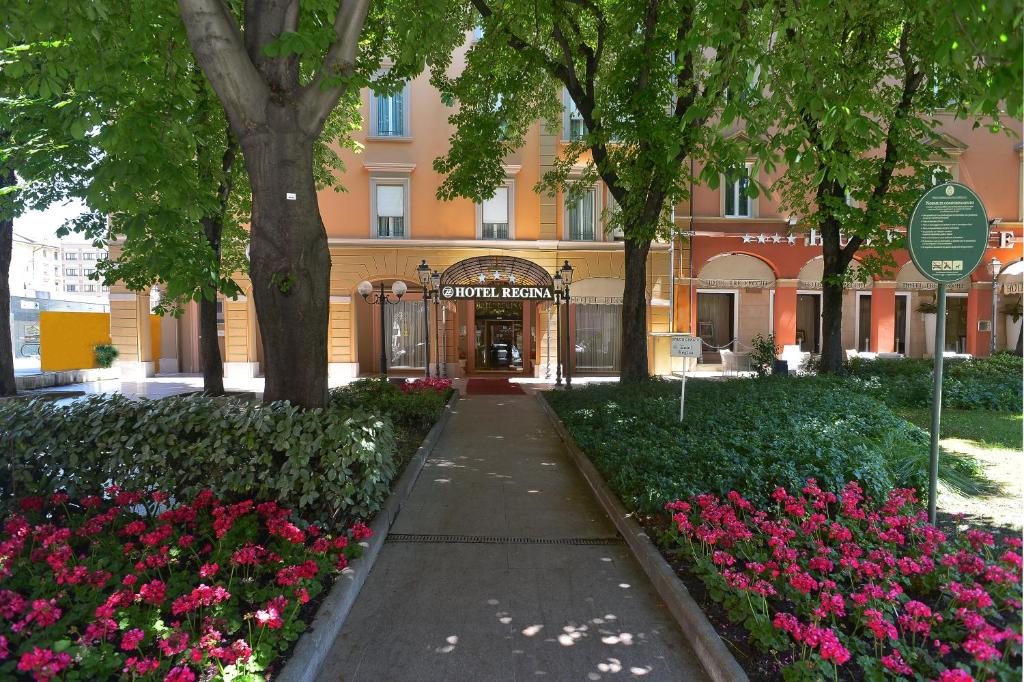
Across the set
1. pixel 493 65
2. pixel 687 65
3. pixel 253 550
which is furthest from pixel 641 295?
pixel 253 550

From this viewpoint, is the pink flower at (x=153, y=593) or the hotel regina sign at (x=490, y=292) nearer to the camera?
the pink flower at (x=153, y=593)

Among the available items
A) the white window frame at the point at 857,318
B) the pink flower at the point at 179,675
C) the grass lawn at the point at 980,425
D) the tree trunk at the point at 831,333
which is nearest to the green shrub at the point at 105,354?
the pink flower at the point at 179,675

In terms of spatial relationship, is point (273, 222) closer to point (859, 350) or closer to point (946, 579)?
point (946, 579)

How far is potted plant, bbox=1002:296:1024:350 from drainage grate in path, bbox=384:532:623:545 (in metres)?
24.9

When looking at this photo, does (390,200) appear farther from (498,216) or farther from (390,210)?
(498,216)

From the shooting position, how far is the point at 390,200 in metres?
19.2

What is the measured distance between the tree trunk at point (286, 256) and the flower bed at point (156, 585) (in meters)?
1.32

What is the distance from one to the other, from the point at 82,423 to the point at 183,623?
2684 mm

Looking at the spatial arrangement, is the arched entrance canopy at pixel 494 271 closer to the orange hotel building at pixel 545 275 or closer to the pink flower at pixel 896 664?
the orange hotel building at pixel 545 275

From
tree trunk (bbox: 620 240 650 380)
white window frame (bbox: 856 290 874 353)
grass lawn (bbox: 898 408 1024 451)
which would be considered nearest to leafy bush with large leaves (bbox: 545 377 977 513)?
grass lawn (bbox: 898 408 1024 451)

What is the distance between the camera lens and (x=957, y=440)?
8039 millimetres

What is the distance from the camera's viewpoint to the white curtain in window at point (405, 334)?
2066 cm

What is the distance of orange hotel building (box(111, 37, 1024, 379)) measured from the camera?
18953 mm

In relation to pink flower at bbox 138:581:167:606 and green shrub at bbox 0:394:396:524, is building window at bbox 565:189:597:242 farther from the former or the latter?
pink flower at bbox 138:581:167:606
